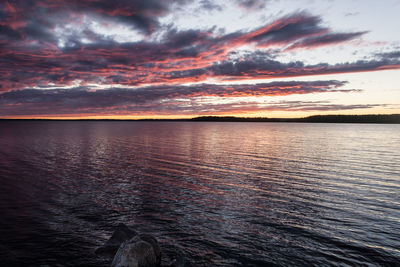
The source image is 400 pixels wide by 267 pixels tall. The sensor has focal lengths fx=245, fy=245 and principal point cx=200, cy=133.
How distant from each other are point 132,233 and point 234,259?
5290mm

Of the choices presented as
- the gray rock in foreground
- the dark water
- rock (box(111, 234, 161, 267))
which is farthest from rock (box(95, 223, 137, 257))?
rock (box(111, 234, 161, 267))

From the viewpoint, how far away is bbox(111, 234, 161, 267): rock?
1032 centimetres

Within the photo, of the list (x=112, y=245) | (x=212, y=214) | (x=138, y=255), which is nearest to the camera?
(x=138, y=255)

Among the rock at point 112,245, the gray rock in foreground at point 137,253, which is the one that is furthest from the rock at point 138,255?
the rock at point 112,245

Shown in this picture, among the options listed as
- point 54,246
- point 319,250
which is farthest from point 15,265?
point 319,250

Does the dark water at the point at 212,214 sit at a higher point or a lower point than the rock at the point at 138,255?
lower

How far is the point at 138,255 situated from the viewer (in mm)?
10414

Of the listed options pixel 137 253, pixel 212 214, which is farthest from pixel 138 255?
pixel 212 214

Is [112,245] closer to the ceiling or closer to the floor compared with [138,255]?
closer to the floor

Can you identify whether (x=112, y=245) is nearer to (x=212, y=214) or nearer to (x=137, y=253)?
(x=137, y=253)

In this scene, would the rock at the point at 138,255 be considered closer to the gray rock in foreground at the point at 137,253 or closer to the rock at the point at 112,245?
the gray rock in foreground at the point at 137,253

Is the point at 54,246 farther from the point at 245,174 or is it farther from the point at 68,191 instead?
the point at 245,174

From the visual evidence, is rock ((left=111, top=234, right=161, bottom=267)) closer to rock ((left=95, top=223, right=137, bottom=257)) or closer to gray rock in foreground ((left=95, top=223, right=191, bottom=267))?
gray rock in foreground ((left=95, top=223, right=191, bottom=267))

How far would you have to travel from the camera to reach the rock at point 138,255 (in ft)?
33.9
